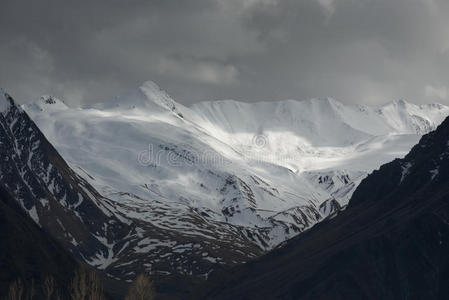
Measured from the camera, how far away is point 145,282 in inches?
7323

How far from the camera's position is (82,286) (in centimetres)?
18538

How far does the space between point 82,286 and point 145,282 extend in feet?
43.8
